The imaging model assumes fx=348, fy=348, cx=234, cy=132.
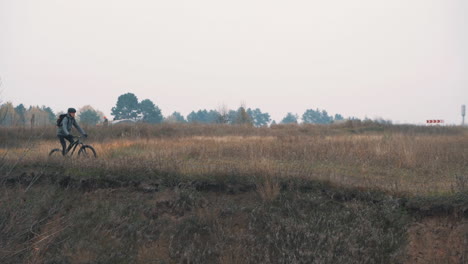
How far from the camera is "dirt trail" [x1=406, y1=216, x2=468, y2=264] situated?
6.28 metres

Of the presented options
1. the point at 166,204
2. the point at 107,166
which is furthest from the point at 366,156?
the point at 107,166

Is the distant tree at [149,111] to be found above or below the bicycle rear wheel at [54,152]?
above

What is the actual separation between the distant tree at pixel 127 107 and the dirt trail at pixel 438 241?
8457 cm

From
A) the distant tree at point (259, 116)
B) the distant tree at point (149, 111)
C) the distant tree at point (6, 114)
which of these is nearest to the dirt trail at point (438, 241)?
the distant tree at point (6, 114)

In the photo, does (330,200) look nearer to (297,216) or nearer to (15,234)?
(297,216)

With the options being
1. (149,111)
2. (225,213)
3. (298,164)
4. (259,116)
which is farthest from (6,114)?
(259,116)

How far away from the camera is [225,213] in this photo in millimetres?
7582

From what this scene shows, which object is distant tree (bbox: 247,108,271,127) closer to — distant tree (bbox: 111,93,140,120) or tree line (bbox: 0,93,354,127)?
tree line (bbox: 0,93,354,127)

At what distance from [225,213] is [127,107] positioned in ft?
273

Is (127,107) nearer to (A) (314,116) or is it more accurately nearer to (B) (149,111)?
(B) (149,111)

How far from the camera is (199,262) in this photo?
6.79 metres

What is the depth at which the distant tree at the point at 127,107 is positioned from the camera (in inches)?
3396

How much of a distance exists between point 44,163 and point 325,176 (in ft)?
25.0

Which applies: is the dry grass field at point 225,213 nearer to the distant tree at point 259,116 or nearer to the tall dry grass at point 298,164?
the tall dry grass at point 298,164
